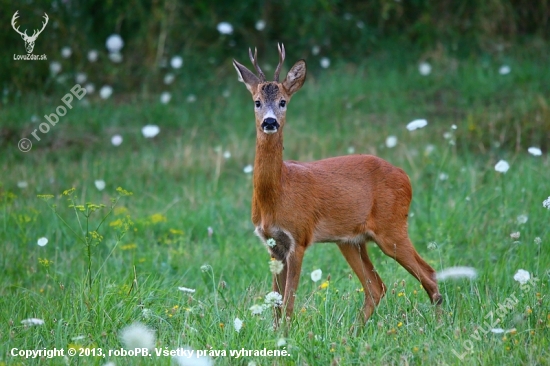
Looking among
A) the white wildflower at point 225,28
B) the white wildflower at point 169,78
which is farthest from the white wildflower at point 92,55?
the white wildflower at point 225,28

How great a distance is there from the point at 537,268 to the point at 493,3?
23.8 ft

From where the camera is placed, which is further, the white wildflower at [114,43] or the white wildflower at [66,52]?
the white wildflower at [114,43]

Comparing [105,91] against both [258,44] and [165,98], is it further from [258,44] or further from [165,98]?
[258,44]

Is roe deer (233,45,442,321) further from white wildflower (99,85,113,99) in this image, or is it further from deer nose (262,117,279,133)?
white wildflower (99,85,113,99)

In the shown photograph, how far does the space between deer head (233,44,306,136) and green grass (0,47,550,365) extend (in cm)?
107

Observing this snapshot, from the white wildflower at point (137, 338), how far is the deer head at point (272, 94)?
4.71 feet

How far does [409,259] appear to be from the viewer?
5.59m

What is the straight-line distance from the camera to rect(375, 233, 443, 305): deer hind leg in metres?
5.52

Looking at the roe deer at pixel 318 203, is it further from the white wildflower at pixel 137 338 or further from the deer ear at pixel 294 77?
the white wildflower at pixel 137 338

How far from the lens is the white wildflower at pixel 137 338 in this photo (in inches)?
169

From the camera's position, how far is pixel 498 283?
18.9 ft

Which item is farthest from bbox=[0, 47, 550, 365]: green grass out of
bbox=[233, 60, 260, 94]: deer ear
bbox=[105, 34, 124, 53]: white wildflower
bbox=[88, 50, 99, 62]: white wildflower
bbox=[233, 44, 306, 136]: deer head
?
bbox=[233, 60, 260, 94]: deer ear

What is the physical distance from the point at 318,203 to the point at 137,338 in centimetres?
173

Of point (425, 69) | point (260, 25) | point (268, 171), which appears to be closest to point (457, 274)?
point (268, 171)
